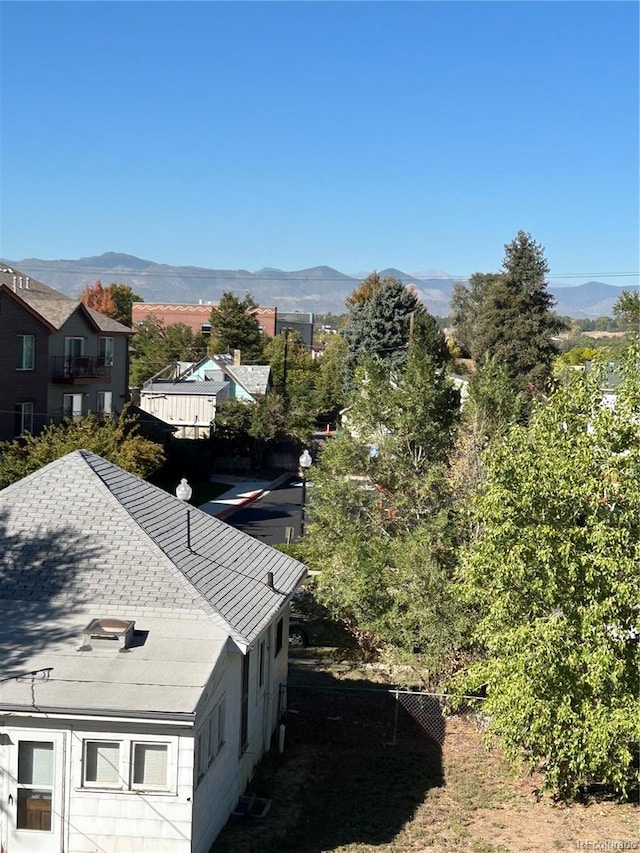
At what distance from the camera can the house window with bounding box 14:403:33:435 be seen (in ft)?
127

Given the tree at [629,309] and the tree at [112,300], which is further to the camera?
the tree at [112,300]

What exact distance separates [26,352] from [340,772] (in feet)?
90.7

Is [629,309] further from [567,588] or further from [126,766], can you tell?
[126,766]

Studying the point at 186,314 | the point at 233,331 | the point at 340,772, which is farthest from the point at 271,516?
the point at 186,314

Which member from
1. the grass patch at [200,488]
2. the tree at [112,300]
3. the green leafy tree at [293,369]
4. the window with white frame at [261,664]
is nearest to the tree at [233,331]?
the green leafy tree at [293,369]

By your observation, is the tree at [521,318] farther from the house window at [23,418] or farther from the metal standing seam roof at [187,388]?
the house window at [23,418]

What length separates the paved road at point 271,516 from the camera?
1455 inches

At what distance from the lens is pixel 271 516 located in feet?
136

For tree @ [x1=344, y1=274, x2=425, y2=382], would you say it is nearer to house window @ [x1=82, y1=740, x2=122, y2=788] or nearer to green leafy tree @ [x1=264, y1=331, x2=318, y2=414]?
green leafy tree @ [x1=264, y1=331, x2=318, y2=414]

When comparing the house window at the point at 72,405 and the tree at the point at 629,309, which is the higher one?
the tree at the point at 629,309

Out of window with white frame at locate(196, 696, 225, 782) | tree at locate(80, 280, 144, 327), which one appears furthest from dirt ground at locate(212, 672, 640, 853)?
tree at locate(80, 280, 144, 327)

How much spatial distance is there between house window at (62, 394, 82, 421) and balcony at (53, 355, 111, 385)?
31.0 inches

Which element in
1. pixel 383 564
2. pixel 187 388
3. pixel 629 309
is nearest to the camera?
pixel 383 564

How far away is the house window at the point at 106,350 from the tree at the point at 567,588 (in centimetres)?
3323
